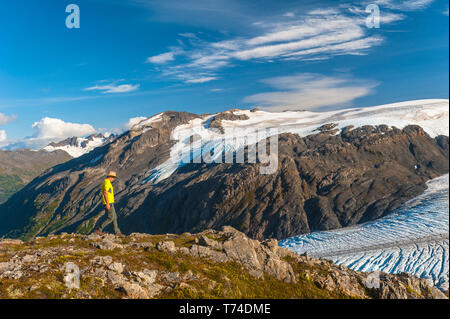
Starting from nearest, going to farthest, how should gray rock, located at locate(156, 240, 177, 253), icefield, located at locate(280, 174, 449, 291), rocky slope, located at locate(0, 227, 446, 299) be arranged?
rocky slope, located at locate(0, 227, 446, 299) < gray rock, located at locate(156, 240, 177, 253) < icefield, located at locate(280, 174, 449, 291)

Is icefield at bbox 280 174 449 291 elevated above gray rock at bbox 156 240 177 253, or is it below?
below

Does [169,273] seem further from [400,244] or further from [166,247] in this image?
[400,244]

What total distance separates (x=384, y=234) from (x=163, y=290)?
105471mm

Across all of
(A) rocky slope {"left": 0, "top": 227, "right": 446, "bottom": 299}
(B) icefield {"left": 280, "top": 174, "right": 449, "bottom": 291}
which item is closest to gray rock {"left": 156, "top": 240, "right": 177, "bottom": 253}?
(A) rocky slope {"left": 0, "top": 227, "right": 446, "bottom": 299}

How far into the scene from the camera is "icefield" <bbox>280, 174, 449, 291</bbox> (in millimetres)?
77188

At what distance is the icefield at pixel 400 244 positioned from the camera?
253ft

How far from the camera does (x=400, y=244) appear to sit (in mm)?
90188

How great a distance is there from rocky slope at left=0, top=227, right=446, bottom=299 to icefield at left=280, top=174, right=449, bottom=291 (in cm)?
6394

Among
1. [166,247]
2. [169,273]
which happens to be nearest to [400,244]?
[166,247]

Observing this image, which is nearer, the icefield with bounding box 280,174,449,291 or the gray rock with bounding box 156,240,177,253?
the gray rock with bounding box 156,240,177,253

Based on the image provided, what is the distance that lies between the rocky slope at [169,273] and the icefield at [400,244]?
63.9m

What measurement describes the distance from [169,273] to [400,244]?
96.1 m

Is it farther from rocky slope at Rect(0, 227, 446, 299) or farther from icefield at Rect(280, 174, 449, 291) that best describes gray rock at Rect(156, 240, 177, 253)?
icefield at Rect(280, 174, 449, 291)
